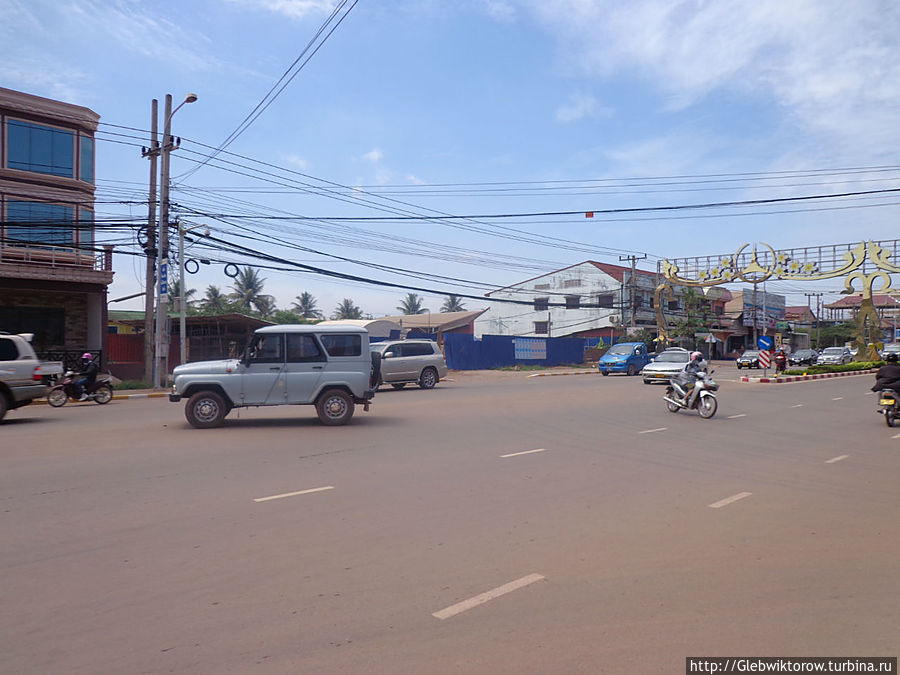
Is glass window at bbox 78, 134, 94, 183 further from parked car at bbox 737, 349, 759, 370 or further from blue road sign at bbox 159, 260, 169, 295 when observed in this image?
parked car at bbox 737, 349, 759, 370

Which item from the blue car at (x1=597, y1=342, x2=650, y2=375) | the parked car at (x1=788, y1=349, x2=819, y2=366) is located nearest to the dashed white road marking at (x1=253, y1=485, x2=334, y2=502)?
the blue car at (x1=597, y1=342, x2=650, y2=375)

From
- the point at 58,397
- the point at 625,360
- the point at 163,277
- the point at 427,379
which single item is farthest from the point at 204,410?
the point at 625,360

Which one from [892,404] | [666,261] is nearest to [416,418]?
[892,404]

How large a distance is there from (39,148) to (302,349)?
1904 centimetres

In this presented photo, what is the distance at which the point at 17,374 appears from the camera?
13.4 m

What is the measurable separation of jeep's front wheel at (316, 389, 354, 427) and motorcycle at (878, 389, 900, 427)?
1106 cm

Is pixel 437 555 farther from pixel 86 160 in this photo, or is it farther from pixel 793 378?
pixel 793 378

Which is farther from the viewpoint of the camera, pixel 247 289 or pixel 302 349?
pixel 247 289

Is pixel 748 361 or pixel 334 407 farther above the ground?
pixel 748 361

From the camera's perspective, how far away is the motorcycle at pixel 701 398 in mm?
14664

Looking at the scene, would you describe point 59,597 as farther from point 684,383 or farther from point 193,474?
point 684,383

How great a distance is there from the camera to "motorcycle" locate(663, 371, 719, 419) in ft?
48.1

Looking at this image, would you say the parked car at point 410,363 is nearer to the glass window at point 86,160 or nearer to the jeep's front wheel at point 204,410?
the jeep's front wheel at point 204,410

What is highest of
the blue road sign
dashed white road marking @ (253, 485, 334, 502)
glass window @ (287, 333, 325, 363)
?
the blue road sign
